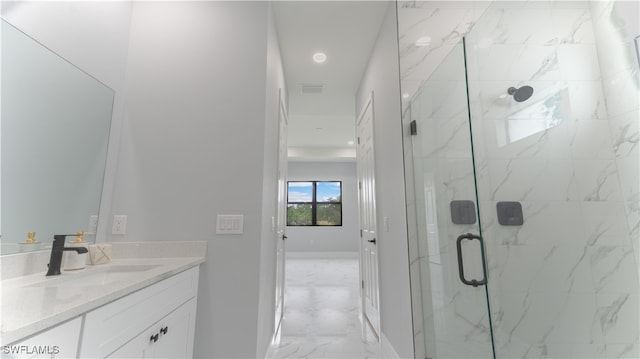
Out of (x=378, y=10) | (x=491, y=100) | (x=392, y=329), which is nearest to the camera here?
(x=491, y=100)

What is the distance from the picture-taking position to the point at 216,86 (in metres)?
1.82

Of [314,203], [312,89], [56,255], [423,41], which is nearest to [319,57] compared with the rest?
[312,89]

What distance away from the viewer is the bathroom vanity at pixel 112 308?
0.64 metres

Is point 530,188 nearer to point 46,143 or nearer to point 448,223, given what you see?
point 448,223

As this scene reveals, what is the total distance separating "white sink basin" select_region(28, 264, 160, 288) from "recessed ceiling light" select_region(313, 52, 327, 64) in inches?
99.2

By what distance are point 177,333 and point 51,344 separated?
30.2 inches

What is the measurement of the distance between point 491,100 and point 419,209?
89cm

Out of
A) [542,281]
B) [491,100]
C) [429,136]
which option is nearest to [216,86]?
[429,136]

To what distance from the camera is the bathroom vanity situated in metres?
0.64

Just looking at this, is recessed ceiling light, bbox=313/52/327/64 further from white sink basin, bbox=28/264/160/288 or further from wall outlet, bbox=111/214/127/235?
white sink basin, bbox=28/264/160/288

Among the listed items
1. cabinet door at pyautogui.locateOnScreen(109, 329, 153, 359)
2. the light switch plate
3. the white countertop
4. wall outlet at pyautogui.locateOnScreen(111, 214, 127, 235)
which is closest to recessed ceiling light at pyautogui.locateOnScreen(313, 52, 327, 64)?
the light switch plate

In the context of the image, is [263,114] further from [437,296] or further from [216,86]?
[437,296]

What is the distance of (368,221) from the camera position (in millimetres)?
2961

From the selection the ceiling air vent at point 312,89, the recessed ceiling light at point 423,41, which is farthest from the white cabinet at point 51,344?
the ceiling air vent at point 312,89
